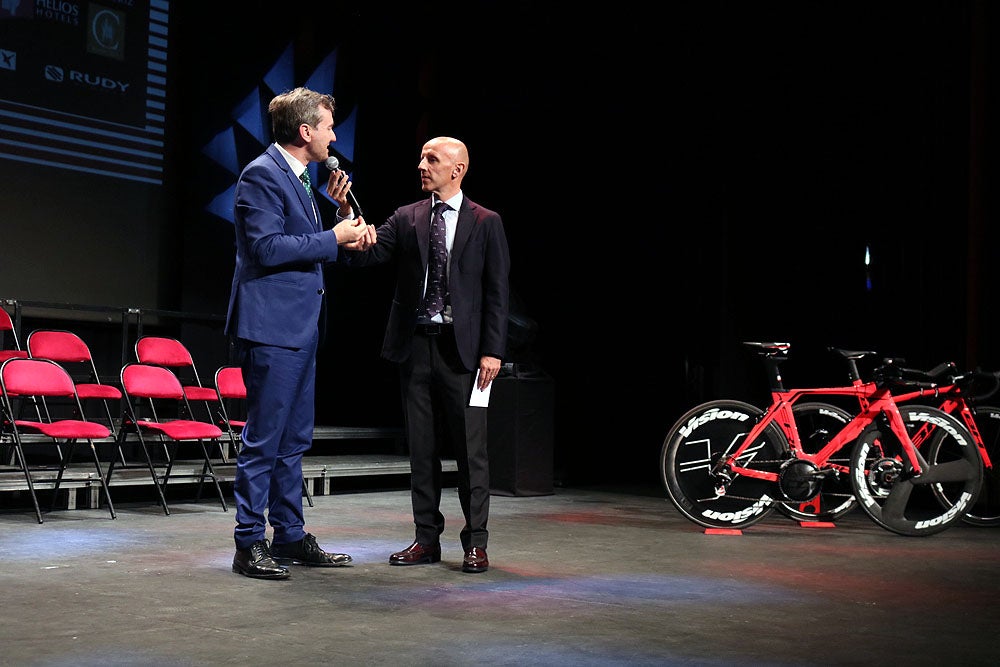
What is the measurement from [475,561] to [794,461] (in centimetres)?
199

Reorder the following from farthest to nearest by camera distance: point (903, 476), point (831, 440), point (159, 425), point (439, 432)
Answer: point (159, 425), point (831, 440), point (903, 476), point (439, 432)

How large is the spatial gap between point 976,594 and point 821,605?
652 mm

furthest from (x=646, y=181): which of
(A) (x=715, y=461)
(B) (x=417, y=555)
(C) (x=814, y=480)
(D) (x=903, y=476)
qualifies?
(B) (x=417, y=555)

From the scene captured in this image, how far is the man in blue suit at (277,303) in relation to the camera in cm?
376

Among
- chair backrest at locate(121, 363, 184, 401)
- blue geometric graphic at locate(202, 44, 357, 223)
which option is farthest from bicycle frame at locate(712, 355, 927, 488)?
blue geometric graphic at locate(202, 44, 357, 223)

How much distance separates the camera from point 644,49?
314 inches

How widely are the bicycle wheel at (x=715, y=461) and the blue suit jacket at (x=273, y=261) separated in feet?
7.32

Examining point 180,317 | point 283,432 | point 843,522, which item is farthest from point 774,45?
point 283,432

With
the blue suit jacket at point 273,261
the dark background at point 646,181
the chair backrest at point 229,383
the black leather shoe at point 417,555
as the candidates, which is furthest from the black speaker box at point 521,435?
the blue suit jacket at point 273,261

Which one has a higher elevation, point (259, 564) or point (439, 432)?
point (439, 432)

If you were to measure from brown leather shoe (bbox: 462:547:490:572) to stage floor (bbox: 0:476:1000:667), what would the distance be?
0.12ft

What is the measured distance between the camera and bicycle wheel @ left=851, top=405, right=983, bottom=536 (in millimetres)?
5336

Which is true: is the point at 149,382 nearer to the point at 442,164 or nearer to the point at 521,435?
the point at 521,435

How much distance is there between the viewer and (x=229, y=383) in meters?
6.88
